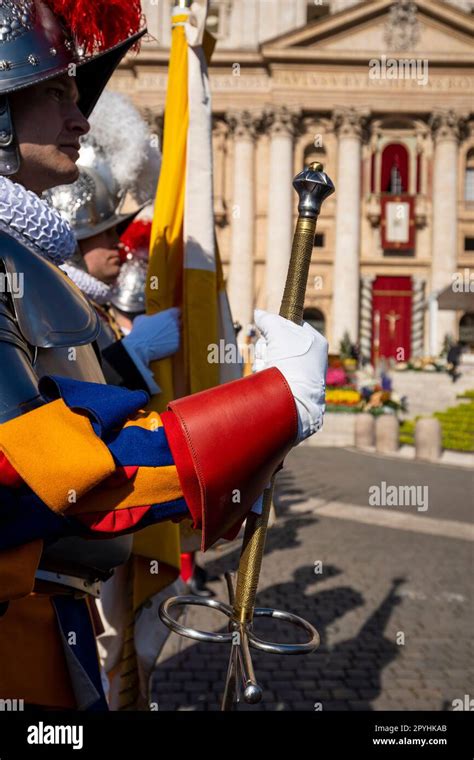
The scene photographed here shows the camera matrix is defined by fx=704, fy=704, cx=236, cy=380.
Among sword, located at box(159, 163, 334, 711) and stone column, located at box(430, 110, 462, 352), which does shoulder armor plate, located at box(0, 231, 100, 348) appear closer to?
sword, located at box(159, 163, 334, 711)

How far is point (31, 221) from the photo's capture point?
175cm

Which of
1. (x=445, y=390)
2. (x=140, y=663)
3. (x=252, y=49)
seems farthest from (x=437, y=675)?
(x=252, y=49)

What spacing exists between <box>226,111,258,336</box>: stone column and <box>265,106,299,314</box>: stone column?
937 mm

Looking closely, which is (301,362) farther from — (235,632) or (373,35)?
(373,35)

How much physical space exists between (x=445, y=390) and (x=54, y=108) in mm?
23035

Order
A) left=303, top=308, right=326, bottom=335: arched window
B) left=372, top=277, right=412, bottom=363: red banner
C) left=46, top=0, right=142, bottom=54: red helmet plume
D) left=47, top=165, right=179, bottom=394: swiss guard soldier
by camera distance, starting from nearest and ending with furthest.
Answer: left=46, top=0, right=142, bottom=54: red helmet plume
left=47, top=165, right=179, bottom=394: swiss guard soldier
left=372, top=277, right=412, bottom=363: red banner
left=303, top=308, right=326, bottom=335: arched window

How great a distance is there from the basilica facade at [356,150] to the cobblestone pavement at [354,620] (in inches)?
1095

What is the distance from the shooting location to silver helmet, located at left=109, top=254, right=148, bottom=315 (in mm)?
4648

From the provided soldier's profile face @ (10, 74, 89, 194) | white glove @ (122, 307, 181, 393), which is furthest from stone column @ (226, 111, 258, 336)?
soldier's profile face @ (10, 74, 89, 194)

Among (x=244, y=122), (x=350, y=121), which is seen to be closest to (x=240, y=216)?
(x=244, y=122)

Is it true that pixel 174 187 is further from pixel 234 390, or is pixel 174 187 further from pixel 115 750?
pixel 115 750

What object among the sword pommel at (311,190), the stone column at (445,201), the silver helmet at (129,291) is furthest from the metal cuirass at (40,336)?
the stone column at (445,201)

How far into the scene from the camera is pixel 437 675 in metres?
4.43

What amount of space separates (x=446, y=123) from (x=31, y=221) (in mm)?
38055
